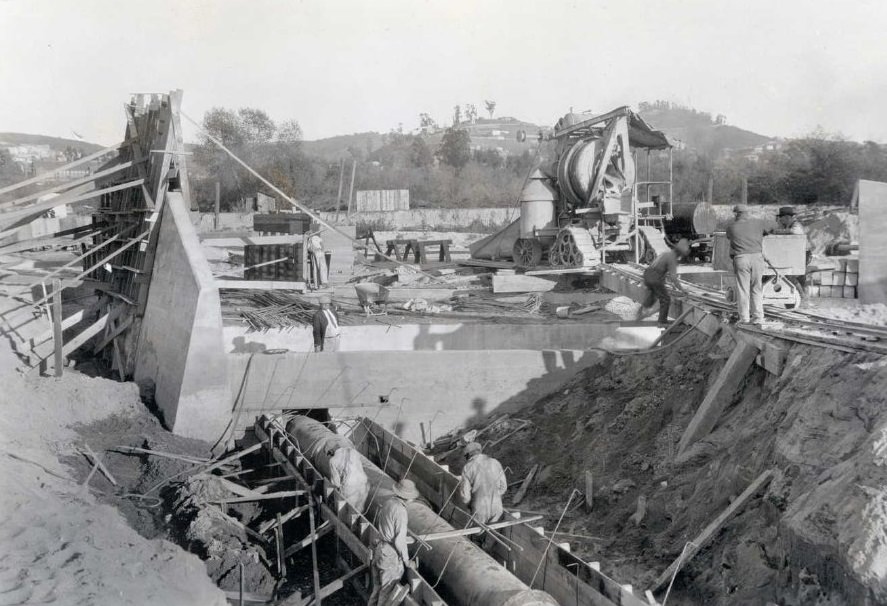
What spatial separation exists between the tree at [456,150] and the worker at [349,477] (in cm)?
5461

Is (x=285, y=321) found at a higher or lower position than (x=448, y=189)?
lower

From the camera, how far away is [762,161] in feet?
141

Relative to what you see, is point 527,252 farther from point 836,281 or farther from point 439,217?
point 439,217

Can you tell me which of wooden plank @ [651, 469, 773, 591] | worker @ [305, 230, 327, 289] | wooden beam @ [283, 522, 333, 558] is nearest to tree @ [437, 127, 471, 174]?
worker @ [305, 230, 327, 289]

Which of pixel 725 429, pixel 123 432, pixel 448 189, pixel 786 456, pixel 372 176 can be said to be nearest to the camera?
pixel 786 456

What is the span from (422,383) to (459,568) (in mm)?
6072

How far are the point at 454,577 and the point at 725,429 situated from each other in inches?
139

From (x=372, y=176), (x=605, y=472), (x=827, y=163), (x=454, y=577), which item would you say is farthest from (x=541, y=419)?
(x=372, y=176)

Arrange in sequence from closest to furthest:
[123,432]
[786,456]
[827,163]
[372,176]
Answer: [786,456] < [123,432] < [827,163] < [372,176]

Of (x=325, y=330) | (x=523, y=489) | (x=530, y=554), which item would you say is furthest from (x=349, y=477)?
(x=325, y=330)

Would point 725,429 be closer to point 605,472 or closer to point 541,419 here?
point 605,472

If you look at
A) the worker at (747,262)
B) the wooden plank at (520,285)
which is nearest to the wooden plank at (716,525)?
the worker at (747,262)

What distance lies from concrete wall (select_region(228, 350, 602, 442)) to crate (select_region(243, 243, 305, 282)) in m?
6.53

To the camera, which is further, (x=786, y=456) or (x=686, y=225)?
(x=686, y=225)
